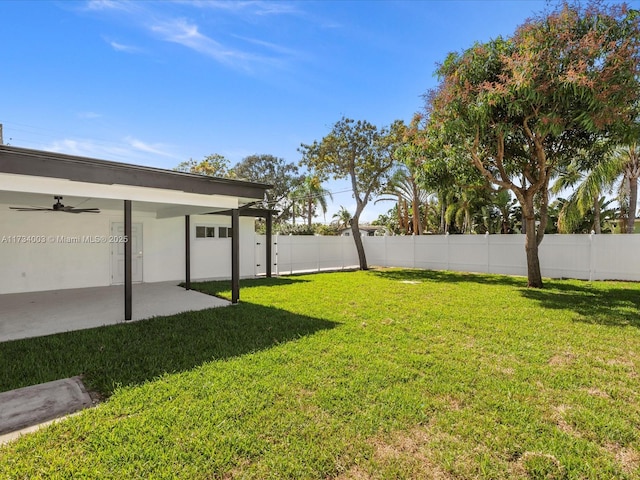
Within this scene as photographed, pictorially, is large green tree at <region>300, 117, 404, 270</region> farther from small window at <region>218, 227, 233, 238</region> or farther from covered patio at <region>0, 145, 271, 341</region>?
small window at <region>218, 227, 233, 238</region>

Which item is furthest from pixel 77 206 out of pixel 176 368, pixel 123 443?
pixel 123 443

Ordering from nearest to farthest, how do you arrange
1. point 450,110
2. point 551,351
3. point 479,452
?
point 479,452, point 551,351, point 450,110

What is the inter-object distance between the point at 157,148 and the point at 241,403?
1890 centimetres

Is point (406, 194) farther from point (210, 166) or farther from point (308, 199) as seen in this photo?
point (210, 166)

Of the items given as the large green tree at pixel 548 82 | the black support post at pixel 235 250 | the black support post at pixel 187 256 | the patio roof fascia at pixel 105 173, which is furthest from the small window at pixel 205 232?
the large green tree at pixel 548 82

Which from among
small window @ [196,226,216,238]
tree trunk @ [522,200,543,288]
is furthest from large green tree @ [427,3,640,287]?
small window @ [196,226,216,238]

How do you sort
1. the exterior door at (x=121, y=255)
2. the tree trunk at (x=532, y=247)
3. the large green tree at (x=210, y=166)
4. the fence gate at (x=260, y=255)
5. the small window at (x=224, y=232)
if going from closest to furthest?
1. the tree trunk at (x=532, y=247)
2. the exterior door at (x=121, y=255)
3. the small window at (x=224, y=232)
4. the fence gate at (x=260, y=255)
5. the large green tree at (x=210, y=166)

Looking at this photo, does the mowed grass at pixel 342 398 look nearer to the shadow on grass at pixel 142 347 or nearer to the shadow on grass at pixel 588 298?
the shadow on grass at pixel 142 347

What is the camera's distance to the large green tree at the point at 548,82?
6781 mm

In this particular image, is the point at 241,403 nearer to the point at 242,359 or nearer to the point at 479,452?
the point at 242,359

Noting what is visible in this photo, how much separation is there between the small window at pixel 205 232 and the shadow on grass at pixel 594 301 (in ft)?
34.3

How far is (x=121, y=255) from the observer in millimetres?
10578

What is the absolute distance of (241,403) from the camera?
3014 millimetres

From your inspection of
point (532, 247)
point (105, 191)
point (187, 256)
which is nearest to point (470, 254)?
point (532, 247)
